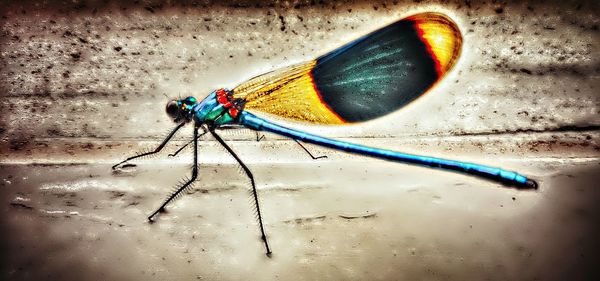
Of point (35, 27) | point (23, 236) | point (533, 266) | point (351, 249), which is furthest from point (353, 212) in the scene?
point (35, 27)

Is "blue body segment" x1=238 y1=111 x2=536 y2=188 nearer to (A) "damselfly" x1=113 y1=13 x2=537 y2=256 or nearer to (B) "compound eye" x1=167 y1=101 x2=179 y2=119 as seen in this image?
(A) "damselfly" x1=113 y1=13 x2=537 y2=256

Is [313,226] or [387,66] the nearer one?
[313,226]

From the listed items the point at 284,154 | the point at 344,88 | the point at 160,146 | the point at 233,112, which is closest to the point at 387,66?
the point at 344,88

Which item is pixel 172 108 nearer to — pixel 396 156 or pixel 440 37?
pixel 396 156

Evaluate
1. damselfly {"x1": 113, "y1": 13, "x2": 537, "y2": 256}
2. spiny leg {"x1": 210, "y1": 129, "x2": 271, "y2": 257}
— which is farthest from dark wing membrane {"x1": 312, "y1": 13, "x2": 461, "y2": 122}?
spiny leg {"x1": 210, "y1": 129, "x2": 271, "y2": 257}

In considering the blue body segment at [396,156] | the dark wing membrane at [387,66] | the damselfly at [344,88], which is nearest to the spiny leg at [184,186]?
the damselfly at [344,88]

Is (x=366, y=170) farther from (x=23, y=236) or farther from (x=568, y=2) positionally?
(x=23, y=236)
